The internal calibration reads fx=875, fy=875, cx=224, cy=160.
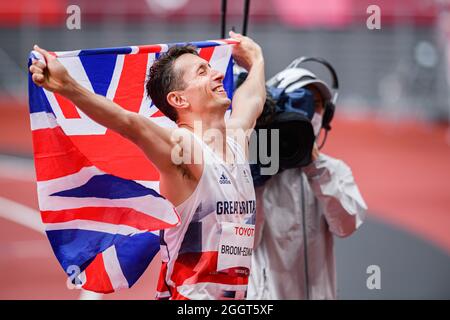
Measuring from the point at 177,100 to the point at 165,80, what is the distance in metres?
0.13

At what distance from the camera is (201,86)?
4004 mm

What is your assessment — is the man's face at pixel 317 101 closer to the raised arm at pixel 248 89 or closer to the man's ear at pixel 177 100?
the raised arm at pixel 248 89

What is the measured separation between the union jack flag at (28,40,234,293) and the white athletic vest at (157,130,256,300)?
0.60 ft

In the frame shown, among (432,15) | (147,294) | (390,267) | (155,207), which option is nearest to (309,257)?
(155,207)

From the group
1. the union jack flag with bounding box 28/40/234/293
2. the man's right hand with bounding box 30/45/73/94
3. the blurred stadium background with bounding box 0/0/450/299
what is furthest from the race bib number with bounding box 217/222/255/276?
the blurred stadium background with bounding box 0/0/450/299

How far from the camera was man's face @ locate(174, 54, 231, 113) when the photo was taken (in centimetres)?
399

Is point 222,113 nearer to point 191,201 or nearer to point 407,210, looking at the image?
point 191,201

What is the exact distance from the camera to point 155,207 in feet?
13.7

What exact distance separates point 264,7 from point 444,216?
8.23m

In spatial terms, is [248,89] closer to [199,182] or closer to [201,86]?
[201,86]

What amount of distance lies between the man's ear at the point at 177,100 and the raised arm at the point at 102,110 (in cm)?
28

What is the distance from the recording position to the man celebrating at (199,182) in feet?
12.7

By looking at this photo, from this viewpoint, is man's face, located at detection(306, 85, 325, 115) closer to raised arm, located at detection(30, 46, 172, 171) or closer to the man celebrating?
the man celebrating

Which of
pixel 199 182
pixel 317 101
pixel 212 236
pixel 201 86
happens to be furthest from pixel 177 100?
pixel 317 101
